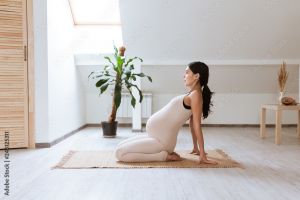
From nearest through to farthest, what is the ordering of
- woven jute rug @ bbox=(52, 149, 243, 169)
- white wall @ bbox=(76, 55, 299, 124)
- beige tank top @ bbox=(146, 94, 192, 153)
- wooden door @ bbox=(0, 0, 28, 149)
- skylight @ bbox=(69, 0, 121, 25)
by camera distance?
woven jute rug @ bbox=(52, 149, 243, 169) → beige tank top @ bbox=(146, 94, 192, 153) → wooden door @ bbox=(0, 0, 28, 149) → skylight @ bbox=(69, 0, 121, 25) → white wall @ bbox=(76, 55, 299, 124)

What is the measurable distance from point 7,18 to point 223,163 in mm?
2523

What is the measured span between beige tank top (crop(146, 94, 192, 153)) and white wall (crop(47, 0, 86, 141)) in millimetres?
1420

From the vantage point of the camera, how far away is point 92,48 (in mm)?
5219

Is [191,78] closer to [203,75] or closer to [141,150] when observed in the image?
[203,75]

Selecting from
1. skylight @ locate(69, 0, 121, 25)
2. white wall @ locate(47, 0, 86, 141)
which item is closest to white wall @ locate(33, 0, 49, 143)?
white wall @ locate(47, 0, 86, 141)

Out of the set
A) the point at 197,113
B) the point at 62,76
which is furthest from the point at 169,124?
the point at 62,76

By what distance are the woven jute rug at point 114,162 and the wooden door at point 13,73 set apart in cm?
71

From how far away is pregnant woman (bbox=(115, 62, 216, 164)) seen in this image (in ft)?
8.90

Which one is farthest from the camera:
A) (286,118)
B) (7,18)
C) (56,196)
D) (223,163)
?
(286,118)

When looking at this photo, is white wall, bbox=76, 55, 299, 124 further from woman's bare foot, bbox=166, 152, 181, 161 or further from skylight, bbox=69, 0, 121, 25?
woman's bare foot, bbox=166, 152, 181, 161

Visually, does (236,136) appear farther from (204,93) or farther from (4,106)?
(4,106)

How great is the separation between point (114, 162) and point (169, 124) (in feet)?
1.77

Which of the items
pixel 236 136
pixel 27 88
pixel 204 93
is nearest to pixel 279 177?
pixel 204 93

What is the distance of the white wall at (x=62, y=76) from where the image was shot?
3.78m
